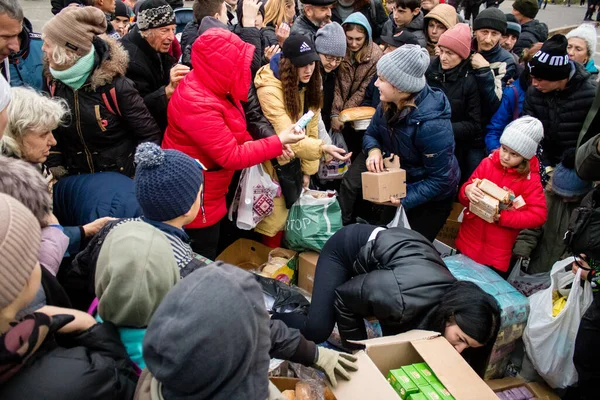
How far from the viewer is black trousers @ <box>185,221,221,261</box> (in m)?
2.89

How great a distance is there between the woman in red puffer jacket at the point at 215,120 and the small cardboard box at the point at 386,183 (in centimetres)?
57

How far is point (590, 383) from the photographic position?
2383mm

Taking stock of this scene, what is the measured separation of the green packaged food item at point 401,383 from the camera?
5.53ft

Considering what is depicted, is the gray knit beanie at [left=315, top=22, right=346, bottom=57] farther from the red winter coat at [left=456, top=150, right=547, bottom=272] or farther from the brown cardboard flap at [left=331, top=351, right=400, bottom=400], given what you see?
the brown cardboard flap at [left=331, top=351, right=400, bottom=400]

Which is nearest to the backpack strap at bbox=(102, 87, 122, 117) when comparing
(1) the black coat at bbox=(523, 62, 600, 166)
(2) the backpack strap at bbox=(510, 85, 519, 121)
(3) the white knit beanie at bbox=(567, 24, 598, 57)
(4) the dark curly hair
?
(4) the dark curly hair

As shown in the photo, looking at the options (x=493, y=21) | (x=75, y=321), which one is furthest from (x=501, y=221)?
(x=75, y=321)

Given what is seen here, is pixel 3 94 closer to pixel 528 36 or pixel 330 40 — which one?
pixel 330 40

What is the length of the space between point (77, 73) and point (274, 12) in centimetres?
243

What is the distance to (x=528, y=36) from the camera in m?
5.31

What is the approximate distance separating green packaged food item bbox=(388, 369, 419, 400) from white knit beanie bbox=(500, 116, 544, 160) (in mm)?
1702

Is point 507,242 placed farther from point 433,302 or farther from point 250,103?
point 250,103

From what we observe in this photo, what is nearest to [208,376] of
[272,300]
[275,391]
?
[275,391]

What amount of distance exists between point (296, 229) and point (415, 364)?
166 cm

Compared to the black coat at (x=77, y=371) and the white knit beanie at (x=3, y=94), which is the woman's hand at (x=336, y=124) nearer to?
the white knit beanie at (x=3, y=94)
